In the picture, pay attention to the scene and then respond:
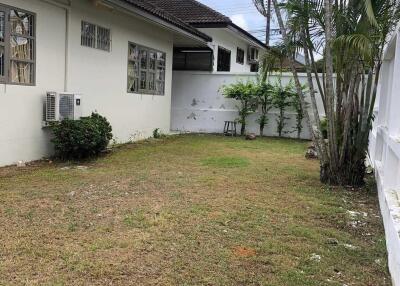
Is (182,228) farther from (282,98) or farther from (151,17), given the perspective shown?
(282,98)

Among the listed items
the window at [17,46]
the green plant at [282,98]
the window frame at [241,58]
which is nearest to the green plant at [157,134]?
the green plant at [282,98]

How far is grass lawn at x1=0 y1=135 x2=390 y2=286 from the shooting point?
347 centimetres

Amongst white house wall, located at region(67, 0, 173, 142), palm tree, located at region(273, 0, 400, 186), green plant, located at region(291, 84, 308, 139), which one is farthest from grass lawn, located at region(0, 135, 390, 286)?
green plant, located at region(291, 84, 308, 139)

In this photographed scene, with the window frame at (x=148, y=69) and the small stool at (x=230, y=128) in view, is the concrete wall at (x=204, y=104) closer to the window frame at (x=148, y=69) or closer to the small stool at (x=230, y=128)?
the small stool at (x=230, y=128)

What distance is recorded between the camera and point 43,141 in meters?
8.39

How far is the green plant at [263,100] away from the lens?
14.3 meters

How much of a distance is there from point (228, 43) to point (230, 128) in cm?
454

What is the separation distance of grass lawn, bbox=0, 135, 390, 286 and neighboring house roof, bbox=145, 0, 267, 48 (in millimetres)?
9189

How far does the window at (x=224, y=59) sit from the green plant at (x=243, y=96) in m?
2.84

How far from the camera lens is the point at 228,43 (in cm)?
1825

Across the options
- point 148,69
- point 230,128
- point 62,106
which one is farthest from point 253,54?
point 62,106

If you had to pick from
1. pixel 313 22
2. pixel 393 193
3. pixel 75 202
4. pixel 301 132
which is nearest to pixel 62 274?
pixel 75 202

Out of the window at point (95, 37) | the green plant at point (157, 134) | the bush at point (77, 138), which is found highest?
the window at point (95, 37)

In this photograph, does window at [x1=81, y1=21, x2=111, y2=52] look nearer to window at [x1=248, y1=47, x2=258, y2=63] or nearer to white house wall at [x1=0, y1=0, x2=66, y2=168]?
white house wall at [x1=0, y1=0, x2=66, y2=168]
